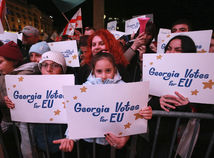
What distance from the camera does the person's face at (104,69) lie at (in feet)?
4.62

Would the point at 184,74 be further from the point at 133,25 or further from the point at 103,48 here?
→ the point at 133,25

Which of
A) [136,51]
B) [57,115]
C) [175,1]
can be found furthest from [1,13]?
[175,1]

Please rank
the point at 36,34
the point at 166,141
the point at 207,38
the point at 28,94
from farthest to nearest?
the point at 36,34 < the point at 207,38 < the point at 166,141 < the point at 28,94

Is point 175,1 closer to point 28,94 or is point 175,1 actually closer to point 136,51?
point 136,51

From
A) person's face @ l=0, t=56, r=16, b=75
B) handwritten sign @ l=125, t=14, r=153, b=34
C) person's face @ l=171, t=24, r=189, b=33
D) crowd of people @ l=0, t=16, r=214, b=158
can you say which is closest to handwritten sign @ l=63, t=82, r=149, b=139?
crowd of people @ l=0, t=16, r=214, b=158

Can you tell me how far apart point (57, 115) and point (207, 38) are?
2.06 m

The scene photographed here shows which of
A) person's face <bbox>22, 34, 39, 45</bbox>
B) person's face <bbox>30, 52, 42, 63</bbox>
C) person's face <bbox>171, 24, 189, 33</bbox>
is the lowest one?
person's face <bbox>30, 52, 42, 63</bbox>

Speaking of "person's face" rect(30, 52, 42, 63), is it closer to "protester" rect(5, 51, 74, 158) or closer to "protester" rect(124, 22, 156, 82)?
"protester" rect(5, 51, 74, 158)

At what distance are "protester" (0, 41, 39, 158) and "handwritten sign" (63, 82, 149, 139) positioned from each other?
0.84 meters

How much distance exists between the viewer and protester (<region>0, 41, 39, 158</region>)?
1417mm

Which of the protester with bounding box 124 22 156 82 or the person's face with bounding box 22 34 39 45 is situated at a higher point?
the person's face with bounding box 22 34 39 45

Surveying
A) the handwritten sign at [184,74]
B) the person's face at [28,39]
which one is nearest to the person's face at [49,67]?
the handwritten sign at [184,74]

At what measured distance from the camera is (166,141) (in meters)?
1.41

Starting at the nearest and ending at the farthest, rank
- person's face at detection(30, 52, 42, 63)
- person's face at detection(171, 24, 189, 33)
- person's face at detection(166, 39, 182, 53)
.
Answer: person's face at detection(166, 39, 182, 53) < person's face at detection(30, 52, 42, 63) < person's face at detection(171, 24, 189, 33)
